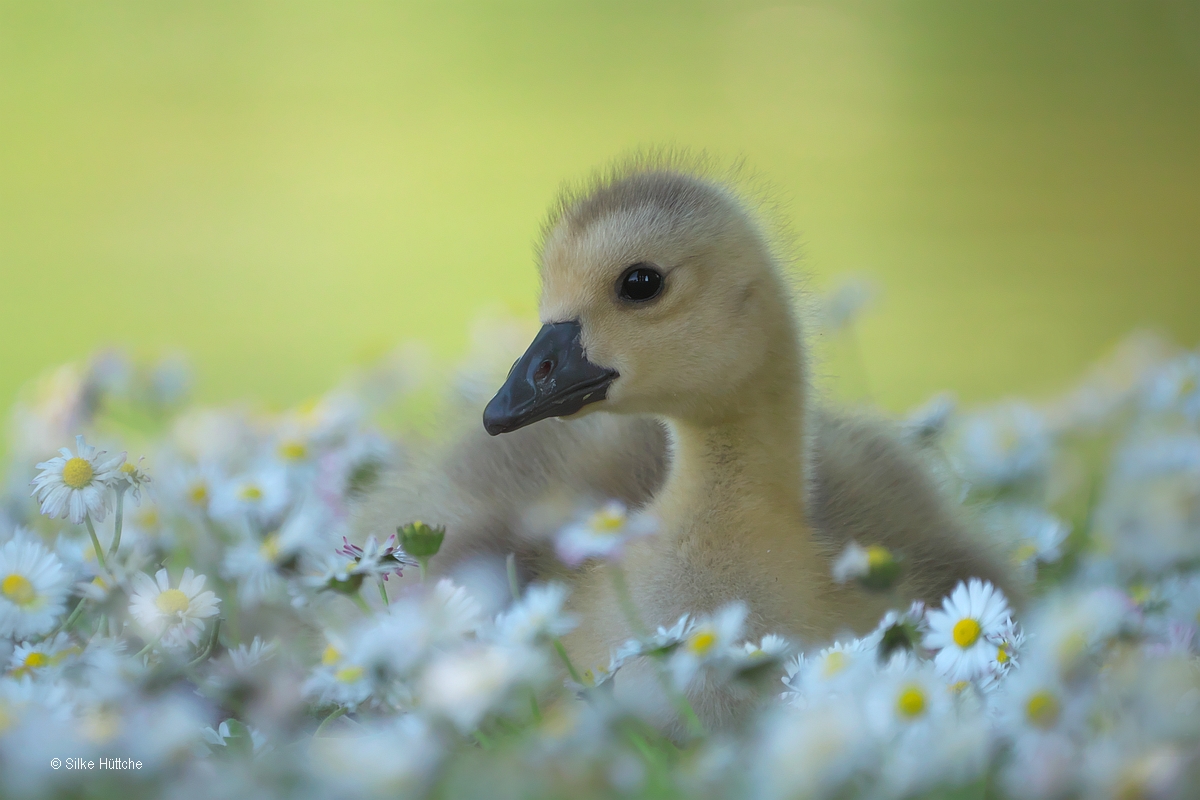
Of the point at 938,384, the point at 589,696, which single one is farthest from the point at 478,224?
the point at 589,696

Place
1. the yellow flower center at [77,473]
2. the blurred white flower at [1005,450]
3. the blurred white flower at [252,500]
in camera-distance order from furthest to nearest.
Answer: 1. the blurred white flower at [1005,450]
2. the blurred white flower at [252,500]
3. the yellow flower center at [77,473]

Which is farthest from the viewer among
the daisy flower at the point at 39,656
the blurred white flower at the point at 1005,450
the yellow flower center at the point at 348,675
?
the blurred white flower at the point at 1005,450

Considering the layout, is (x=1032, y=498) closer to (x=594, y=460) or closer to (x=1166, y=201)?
(x=594, y=460)

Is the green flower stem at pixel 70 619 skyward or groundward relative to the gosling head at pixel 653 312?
groundward

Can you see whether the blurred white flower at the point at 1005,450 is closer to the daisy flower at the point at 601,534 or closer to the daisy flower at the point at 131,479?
the daisy flower at the point at 601,534

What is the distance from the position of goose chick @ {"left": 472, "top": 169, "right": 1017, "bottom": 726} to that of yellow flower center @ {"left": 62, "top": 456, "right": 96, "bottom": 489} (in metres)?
0.36

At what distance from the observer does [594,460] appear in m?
1.35

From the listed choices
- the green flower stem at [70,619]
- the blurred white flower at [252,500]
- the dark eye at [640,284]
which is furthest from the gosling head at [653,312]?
the green flower stem at [70,619]

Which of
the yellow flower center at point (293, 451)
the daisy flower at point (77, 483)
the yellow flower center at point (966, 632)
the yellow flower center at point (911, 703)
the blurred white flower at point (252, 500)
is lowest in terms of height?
the yellow flower center at point (911, 703)

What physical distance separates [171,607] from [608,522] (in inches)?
14.5

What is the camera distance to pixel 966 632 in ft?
3.04

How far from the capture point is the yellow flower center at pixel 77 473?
1.01 m

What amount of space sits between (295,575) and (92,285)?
84.5 inches

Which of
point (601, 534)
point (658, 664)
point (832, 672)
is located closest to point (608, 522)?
point (601, 534)
